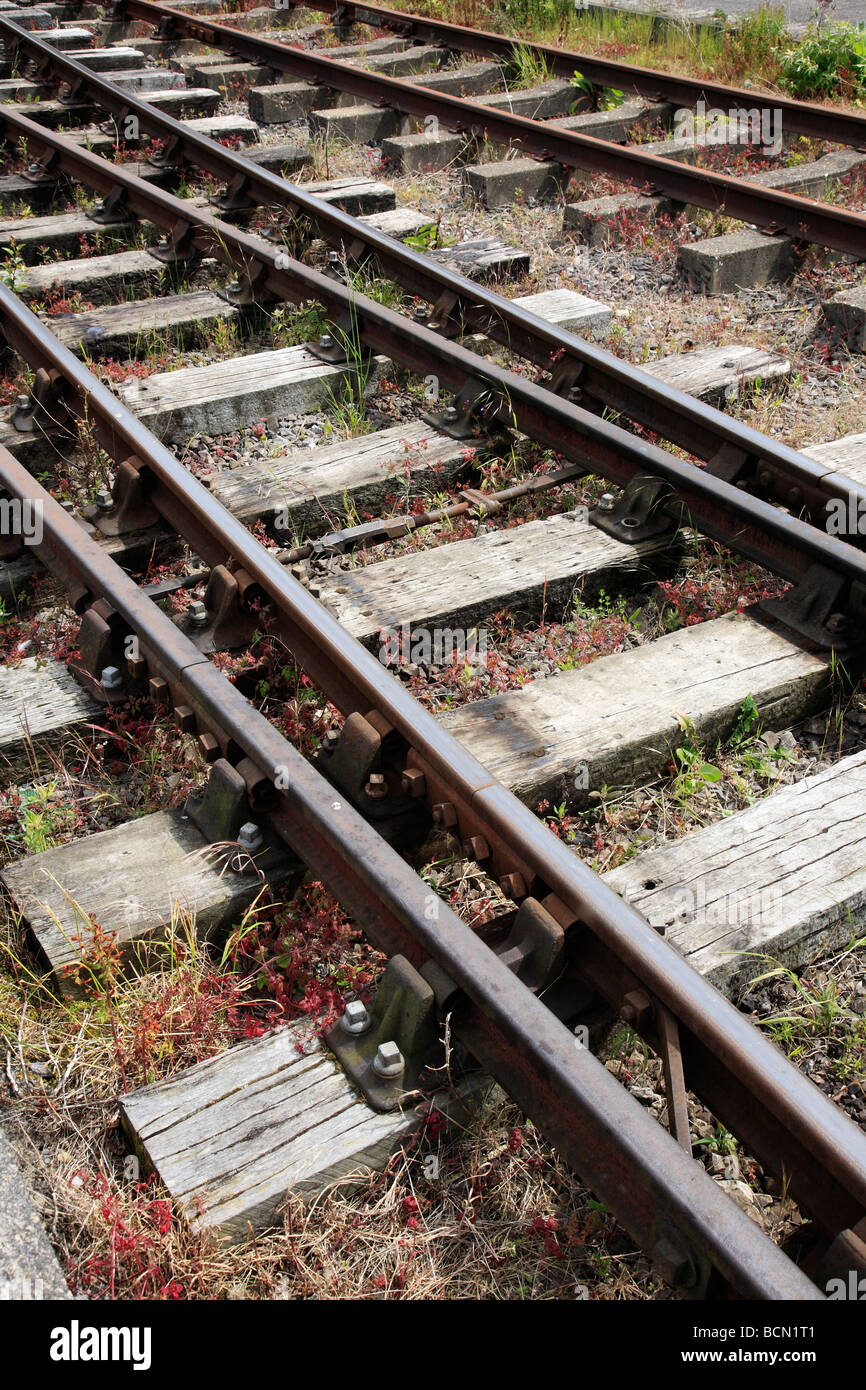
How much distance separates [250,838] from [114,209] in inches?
210

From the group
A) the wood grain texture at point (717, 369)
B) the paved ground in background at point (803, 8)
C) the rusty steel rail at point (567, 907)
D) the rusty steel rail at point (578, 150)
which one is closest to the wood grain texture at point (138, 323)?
the rusty steel rail at point (567, 907)

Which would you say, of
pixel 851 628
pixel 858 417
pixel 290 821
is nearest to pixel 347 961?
pixel 290 821

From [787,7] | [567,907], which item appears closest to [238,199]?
[567,907]

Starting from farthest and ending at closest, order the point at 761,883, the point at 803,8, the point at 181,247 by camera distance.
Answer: the point at 803,8
the point at 181,247
the point at 761,883

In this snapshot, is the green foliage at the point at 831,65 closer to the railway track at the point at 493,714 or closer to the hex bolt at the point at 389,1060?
the railway track at the point at 493,714

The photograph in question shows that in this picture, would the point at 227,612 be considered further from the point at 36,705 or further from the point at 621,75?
the point at 621,75

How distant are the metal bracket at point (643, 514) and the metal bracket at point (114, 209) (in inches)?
164

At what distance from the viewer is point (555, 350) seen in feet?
17.3

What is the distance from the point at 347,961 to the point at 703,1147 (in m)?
0.91

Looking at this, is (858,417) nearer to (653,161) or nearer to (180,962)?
(653,161)

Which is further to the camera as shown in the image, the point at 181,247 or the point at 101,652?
the point at 181,247

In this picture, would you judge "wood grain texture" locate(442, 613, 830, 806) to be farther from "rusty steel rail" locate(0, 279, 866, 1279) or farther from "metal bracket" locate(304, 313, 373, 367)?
"metal bracket" locate(304, 313, 373, 367)

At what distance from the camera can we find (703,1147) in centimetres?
264
